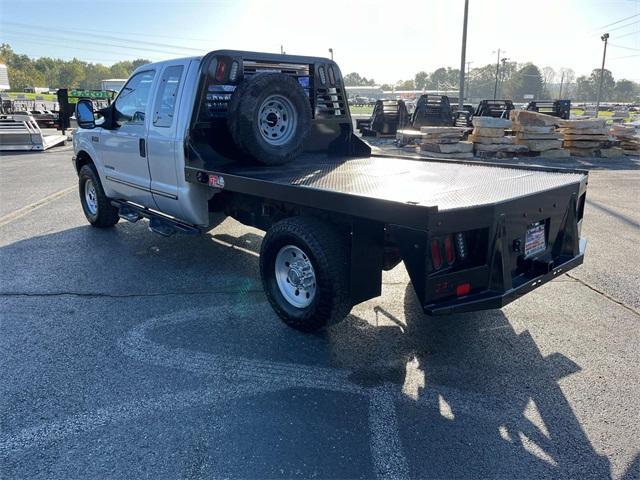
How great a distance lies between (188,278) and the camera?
538 centimetres

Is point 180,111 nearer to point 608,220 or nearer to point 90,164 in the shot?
point 90,164

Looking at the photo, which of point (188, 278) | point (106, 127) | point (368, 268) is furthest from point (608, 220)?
point (106, 127)

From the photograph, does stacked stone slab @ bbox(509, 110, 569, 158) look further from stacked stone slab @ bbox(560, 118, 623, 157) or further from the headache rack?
the headache rack

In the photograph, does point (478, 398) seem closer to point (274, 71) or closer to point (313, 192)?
point (313, 192)

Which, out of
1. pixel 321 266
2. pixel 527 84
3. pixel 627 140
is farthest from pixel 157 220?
pixel 527 84

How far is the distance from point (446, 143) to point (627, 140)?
736cm

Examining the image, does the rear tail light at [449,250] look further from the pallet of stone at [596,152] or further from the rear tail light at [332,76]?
the pallet of stone at [596,152]

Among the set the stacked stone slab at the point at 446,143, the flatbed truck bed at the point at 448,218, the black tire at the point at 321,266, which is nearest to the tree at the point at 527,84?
the stacked stone slab at the point at 446,143

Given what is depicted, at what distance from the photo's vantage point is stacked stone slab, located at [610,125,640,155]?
1742 cm

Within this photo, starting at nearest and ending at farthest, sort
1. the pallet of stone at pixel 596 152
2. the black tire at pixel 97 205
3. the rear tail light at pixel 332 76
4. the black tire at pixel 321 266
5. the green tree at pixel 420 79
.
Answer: the black tire at pixel 321 266 → the rear tail light at pixel 332 76 → the black tire at pixel 97 205 → the pallet of stone at pixel 596 152 → the green tree at pixel 420 79

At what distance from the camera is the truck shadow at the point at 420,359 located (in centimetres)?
267

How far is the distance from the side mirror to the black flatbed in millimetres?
2547

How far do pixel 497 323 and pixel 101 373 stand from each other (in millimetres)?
3158

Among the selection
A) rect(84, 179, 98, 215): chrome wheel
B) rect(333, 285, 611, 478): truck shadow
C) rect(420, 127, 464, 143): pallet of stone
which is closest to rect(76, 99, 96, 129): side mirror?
rect(84, 179, 98, 215): chrome wheel
